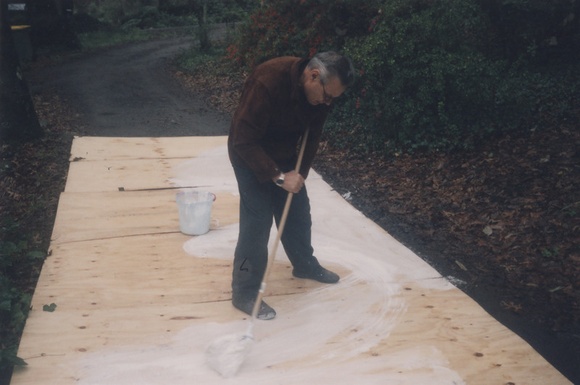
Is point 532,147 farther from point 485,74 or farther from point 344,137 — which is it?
point 344,137

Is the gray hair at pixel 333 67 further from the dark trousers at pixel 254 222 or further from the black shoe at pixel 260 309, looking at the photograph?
the black shoe at pixel 260 309

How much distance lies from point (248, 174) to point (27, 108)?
546 cm

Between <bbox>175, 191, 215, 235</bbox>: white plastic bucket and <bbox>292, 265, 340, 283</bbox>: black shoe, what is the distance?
1.01m

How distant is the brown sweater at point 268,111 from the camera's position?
9.80ft

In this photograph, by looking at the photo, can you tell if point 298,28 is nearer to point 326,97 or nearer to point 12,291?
point 326,97

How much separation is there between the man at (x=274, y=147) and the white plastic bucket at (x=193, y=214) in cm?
94

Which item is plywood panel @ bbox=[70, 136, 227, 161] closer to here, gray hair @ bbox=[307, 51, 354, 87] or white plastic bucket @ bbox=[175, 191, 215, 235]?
white plastic bucket @ bbox=[175, 191, 215, 235]

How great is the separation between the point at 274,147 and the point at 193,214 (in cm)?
131

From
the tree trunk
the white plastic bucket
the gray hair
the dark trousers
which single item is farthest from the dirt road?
the gray hair

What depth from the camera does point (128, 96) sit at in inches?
461

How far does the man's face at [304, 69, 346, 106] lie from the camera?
2.88 metres

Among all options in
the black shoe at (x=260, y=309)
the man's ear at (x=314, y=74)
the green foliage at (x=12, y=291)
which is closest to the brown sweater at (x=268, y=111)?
the man's ear at (x=314, y=74)

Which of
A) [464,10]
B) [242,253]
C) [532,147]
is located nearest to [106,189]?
[242,253]

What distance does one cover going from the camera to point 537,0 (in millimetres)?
6883
